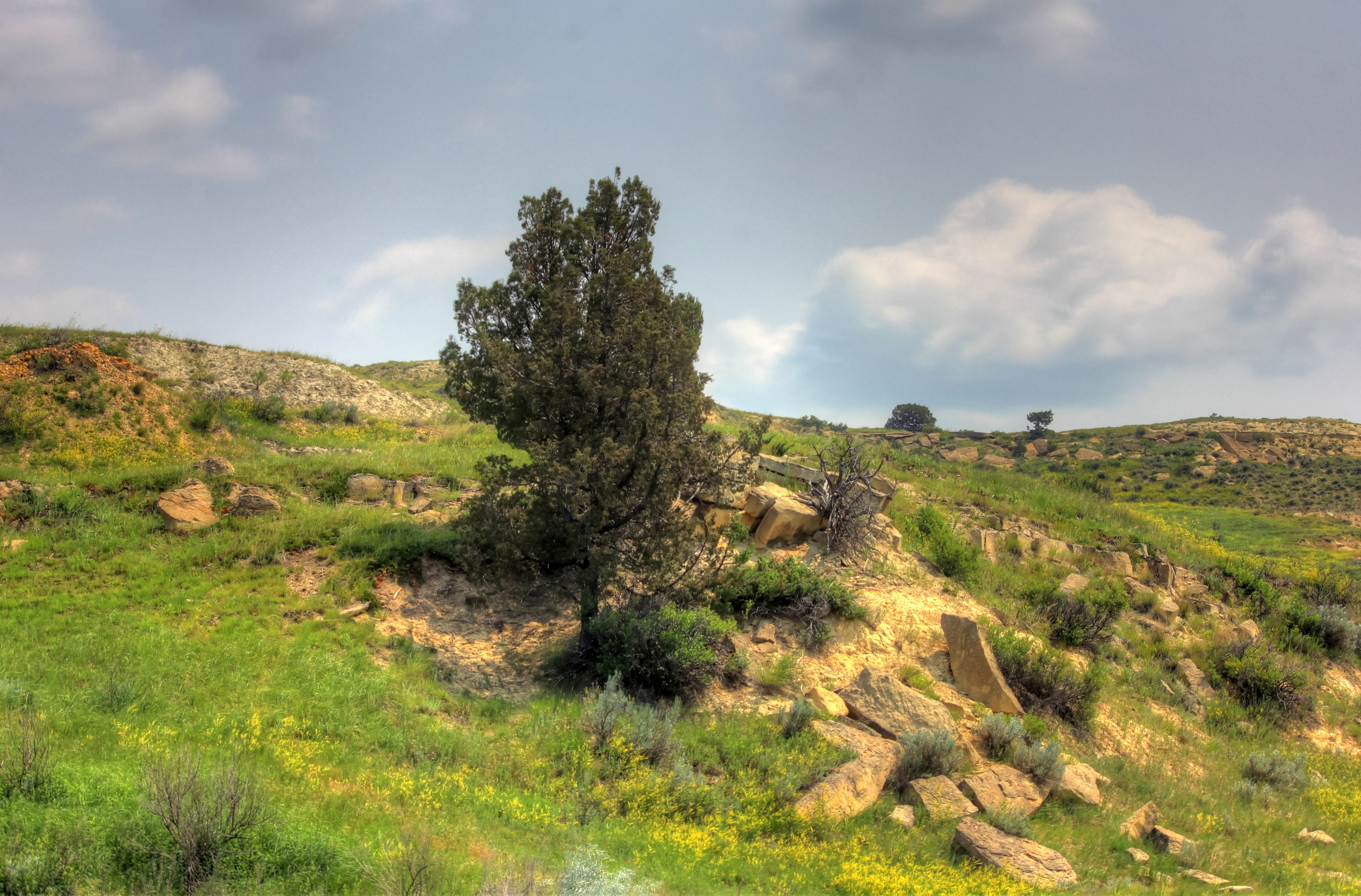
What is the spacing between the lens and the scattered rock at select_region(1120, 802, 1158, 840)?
8023mm

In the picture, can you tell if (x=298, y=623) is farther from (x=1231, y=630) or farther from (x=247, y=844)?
(x=1231, y=630)

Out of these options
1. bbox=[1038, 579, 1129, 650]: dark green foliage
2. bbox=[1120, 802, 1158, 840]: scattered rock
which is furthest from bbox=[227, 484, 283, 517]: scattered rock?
bbox=[1038, 579, 1129, 650]: dark green foliage

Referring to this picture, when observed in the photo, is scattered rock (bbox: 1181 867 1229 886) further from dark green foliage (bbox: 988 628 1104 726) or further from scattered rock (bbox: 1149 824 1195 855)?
dark green foliage (bbox: 988 628 1104 726)

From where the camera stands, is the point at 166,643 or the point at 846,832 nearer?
the point at 846,832

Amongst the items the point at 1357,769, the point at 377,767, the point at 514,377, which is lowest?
the point at 1357,769

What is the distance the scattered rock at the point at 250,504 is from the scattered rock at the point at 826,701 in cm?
999

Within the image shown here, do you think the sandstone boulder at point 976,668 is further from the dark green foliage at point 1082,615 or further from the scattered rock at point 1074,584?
the scattered rock at point 1074,584

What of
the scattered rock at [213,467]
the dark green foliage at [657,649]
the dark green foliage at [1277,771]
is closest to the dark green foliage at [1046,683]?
the dark green foliage at [1277,771]

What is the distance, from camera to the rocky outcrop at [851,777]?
24.1 ft

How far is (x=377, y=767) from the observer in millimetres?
6969

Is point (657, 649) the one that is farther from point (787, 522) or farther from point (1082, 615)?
point (1082, 615)

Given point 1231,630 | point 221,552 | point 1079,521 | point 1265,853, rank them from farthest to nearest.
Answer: point 1079,521, point 1231,630, point 221,552, point 1265,853

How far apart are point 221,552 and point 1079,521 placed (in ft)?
64.3

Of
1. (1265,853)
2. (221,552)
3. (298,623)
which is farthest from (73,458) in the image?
(1265,853)
